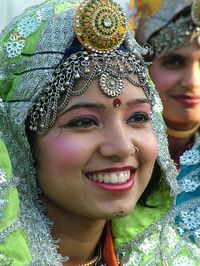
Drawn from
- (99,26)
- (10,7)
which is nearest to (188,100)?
(99,26)

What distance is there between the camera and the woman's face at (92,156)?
2.40 metres

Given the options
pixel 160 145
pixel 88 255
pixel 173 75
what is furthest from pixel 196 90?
pixel 88 255

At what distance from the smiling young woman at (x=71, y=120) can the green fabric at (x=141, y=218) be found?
0.93 ft

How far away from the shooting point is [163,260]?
291cm

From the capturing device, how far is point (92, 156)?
2.41 meters

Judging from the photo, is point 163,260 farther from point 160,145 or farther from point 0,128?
point 0,128

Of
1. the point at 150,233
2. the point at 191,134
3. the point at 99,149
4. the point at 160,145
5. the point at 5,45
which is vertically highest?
the point at 5,45

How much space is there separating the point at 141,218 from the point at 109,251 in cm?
19

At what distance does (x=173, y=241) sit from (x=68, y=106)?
865mm

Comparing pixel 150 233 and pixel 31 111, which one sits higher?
pixel 31 111

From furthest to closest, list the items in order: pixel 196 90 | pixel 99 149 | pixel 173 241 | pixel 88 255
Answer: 1. pixel 196 90
2. pixel 173 241
3. pixel 88 255
4. pixel 99 149

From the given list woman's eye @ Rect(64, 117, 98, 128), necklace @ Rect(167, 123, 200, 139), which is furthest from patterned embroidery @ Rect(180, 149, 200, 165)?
woman's eye @ Rect(64, 117, 98, 128)

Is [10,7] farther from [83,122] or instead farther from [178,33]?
[83,122]

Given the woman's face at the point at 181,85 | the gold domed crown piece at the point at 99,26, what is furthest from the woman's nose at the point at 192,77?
the gold domed crown piece at the point at 99,26
